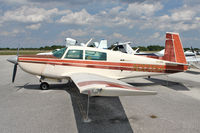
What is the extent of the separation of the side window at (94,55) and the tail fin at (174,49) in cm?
366

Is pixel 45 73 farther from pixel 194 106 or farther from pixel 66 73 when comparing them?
pixel 194 106

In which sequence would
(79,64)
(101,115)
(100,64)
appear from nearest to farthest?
(101,115) → (79,64) → (100,64)

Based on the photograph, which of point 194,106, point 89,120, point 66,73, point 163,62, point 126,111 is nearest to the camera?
point 89,120

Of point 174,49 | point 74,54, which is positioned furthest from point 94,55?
point 174,49

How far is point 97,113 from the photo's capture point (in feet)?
16.4

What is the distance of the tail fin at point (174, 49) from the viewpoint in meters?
8.60

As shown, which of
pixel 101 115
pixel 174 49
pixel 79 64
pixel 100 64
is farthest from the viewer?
pixel 174 49

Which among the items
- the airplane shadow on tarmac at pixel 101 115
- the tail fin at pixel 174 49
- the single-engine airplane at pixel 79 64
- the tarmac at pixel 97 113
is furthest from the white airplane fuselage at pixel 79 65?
the tail fin at pixel 174 49

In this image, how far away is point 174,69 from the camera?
27.6 feet

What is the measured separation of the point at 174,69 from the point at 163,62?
0.82 meters

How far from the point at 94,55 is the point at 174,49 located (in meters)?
4.70

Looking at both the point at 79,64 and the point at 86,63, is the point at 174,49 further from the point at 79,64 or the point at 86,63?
the point at 79,64

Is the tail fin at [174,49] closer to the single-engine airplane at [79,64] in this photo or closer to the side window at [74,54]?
the single-engine airplane at [79,64]

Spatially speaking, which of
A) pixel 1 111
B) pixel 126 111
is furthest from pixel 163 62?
pixel 1 111
